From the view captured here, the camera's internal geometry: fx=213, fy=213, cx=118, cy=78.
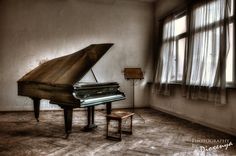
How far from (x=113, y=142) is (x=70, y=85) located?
43.7 inches

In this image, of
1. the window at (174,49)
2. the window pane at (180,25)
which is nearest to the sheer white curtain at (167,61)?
the window at (174,49)

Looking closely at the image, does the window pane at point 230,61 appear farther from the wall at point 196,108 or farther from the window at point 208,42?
the wall at point 196,108

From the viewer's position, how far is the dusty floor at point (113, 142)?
9.50 feet

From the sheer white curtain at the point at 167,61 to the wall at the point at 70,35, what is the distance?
0.97 meters

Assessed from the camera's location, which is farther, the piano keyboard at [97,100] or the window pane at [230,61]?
the window pane at [230,61]

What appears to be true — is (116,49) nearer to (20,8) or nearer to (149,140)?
(20,8)

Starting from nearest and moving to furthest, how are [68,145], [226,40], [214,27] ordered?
[68,145]
[226,40]
[214,27]

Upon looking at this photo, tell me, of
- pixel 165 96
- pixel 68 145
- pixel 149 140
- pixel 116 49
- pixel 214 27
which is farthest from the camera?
pixel 116 49

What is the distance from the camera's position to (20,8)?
246 inches

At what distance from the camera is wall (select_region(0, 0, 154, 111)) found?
6207 millimetres

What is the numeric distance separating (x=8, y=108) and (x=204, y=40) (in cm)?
553

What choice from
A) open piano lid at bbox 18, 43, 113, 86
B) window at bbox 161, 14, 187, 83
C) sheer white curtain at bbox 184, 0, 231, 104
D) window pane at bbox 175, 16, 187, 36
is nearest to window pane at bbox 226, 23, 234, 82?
sheer white curtain at bbox 184, 0, 231, 104

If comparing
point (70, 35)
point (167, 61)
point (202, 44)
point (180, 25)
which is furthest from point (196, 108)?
point (70, 35)

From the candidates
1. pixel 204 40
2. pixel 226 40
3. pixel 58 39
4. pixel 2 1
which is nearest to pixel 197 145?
pixel 226 40
